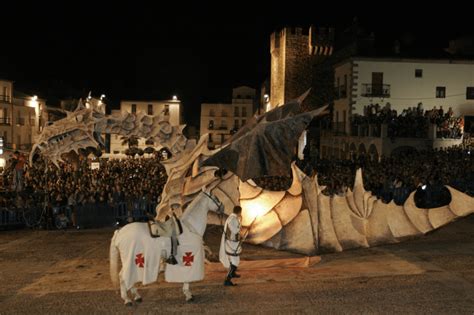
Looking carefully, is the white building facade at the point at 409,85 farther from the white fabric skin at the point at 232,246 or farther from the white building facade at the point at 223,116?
the white building facade at the point at 223,116

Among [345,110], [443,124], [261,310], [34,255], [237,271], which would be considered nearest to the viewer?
[261,310]

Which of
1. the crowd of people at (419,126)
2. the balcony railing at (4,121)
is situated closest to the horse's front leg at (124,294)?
the crowd of people at (419,126)

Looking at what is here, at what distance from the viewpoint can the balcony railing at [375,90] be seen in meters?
36.0

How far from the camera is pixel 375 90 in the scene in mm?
36125

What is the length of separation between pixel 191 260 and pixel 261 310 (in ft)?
4.49

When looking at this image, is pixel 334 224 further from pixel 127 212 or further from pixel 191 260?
pixel 127 212

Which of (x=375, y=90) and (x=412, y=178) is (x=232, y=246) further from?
(x=375, y=90)

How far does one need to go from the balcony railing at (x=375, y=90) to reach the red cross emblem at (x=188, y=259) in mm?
29303

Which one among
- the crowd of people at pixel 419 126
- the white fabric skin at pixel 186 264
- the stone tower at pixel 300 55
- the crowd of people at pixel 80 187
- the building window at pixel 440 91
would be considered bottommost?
the white fabric skin at pixel 186 264

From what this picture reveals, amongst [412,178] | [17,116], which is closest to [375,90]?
[412,178]

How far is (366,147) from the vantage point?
31.1 m

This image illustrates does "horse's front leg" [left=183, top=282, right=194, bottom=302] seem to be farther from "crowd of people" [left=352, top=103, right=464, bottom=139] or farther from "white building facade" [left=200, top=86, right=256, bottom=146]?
"white building facade" [left=200, top=86, right=256, bottom=146]

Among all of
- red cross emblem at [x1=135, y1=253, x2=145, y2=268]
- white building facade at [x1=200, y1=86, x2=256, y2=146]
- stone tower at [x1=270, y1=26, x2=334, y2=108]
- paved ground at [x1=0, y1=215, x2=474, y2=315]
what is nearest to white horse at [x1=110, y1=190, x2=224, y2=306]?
red cross emblem at [x1=135, y1=253, x2=145, y2=268]

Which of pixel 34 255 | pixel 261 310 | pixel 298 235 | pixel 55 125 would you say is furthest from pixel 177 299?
pixel 55 125
